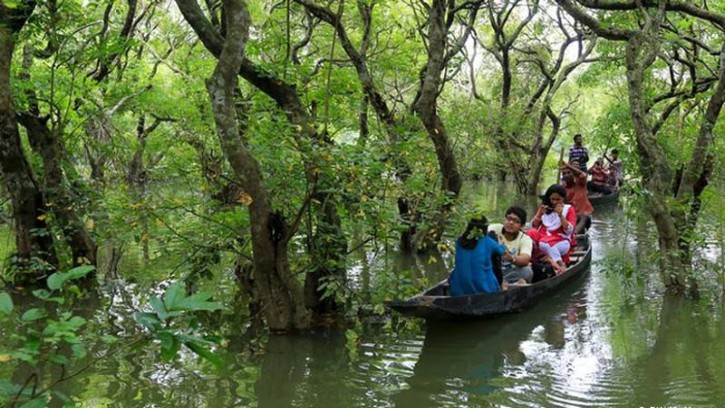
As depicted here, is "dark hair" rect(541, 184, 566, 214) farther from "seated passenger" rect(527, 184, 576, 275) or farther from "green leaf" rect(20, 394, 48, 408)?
"green leaf" rect(20, 394, 48, 408)

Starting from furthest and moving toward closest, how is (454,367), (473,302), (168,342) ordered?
(473,302), (454,367), (168,342)

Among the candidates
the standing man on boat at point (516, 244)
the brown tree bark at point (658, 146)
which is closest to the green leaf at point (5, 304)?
the standing man on boat at point (516, 244)

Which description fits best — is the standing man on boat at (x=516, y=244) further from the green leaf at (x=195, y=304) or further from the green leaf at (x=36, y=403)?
the green leaf at (x=36, y=403)

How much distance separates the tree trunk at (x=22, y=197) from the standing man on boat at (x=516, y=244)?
217 inches

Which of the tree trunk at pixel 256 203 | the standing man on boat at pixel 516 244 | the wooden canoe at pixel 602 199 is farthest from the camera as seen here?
the wooden canoe at pixel 602 199

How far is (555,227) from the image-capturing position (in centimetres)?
945

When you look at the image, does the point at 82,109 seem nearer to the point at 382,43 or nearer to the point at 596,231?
the point at 382,43

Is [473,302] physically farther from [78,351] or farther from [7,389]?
[7,389]

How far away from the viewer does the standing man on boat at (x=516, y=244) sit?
7898 millimetres

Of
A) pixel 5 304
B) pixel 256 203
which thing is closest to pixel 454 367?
pixel 256 203

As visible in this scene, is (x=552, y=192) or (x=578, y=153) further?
(x=578, y=153)

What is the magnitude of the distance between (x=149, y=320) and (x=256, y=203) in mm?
3997

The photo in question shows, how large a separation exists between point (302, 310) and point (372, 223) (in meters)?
1.15

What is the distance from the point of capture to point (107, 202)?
7.72m
